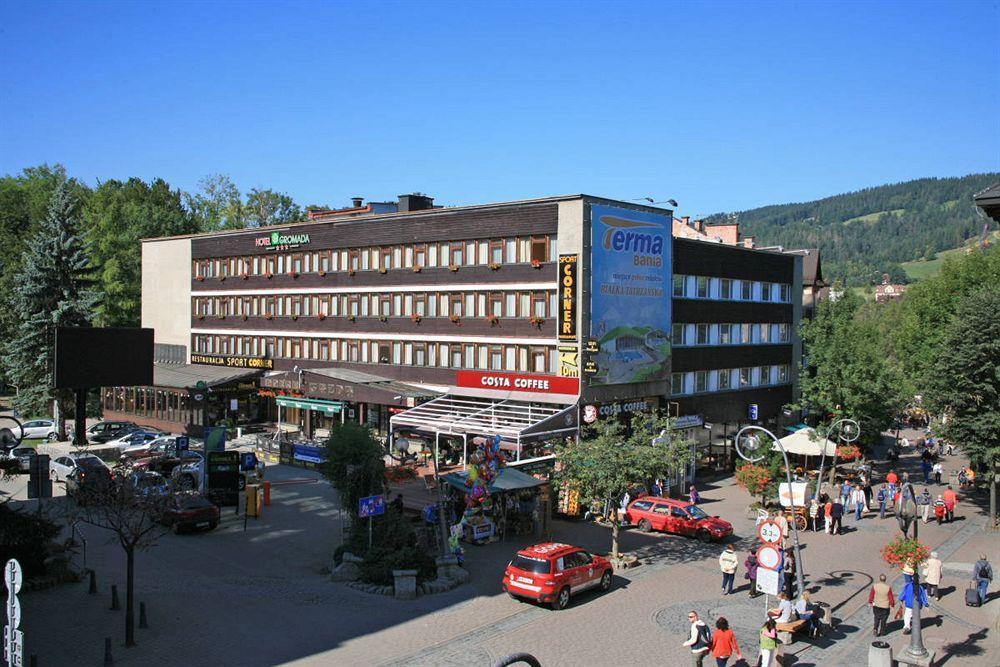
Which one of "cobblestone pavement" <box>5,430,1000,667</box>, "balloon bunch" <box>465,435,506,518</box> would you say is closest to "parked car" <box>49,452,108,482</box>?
"cobblestone pavement" <box>5,430,1000,667</box>

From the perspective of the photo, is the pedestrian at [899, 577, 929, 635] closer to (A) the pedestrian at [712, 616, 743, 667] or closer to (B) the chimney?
(A) the pedestrian at [712, 616, 743, 667]

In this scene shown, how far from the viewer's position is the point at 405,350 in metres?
50.0

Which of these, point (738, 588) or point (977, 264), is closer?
point (738, 588)

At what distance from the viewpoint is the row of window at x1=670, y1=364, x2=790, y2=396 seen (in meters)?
48.2

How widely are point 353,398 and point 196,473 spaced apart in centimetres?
1378

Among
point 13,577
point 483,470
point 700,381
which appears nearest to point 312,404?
point 700,381

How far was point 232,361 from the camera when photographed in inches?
2413

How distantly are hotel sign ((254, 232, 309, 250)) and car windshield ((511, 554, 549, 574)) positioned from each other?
36.3 metres

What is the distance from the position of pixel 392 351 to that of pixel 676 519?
2307cm

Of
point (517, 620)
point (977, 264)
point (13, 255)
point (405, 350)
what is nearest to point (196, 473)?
point (405, 350)

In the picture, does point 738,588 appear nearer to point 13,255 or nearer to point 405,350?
point 405,350

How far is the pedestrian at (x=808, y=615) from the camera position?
21.3 metres

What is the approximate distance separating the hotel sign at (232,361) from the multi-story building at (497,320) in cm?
15

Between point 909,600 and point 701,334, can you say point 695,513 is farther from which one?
point 701,334
